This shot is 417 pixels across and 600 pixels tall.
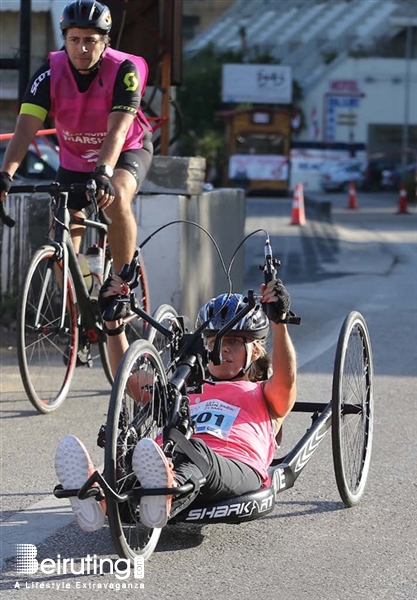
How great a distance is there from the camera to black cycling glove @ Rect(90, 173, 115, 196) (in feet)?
19.0

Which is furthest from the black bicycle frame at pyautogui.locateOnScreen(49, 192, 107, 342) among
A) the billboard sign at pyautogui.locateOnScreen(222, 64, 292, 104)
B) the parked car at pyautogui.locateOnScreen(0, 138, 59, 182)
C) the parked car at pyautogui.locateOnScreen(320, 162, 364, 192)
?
the billboard sign at pyautogui.locateOnScreen(222, 64, 292, 104)

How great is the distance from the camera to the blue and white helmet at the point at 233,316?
4719 mm

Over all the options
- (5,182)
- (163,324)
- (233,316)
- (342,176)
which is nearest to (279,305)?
(233,316)

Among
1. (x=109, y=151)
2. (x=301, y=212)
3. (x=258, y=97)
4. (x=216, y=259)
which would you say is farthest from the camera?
(x=258, y=97)

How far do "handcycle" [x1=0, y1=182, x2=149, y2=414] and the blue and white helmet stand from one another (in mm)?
1342

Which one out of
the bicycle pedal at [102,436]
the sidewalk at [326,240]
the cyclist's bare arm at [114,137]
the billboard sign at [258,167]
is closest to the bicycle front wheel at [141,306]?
the cyclist's bare arm at [114,137]

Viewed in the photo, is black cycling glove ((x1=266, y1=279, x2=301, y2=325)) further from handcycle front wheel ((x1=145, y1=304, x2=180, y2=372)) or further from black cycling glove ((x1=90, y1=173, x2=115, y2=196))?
black cycling glove ((x1=90, y1=173, x2=115, y2=196))

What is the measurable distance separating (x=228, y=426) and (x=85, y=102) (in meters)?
2.36

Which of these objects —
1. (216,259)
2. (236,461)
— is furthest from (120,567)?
(216,259)

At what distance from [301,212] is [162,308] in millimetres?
21114

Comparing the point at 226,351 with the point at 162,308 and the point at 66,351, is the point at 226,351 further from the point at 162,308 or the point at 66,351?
the point at 66,351

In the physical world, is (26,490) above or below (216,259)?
below

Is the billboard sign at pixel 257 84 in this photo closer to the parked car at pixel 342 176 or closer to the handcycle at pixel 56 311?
the parked car at pixel 342 176

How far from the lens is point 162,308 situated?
531 centimetres
